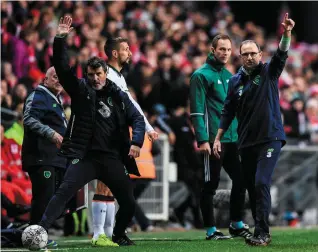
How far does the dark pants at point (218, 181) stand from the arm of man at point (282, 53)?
165 centimetres

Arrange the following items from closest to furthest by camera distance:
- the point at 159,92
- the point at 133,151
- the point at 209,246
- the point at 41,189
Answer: the point at 133,151, the point at 209,246, the point at 41,189, the point at 159,92

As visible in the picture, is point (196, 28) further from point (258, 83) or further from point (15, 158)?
point (258, 83)

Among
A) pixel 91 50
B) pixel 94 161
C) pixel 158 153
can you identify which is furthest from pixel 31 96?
pixel 91 50

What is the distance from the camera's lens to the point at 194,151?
17.9 metres

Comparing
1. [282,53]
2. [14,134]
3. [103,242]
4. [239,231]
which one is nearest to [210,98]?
[239,231]

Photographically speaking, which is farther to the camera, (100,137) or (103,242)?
(103,242)

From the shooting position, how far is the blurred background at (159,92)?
54.6ft

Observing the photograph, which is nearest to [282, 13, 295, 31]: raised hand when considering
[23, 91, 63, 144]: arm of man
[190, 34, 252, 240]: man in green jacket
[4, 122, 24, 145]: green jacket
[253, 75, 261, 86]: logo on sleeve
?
[253, 75, 261, 86]: logo on sleeve

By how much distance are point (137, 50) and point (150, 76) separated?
2022mm

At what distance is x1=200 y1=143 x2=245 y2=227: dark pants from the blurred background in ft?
10.6

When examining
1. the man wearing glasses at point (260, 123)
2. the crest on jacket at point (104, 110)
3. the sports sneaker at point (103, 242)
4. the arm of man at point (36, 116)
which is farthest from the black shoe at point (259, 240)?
the arm of man at point (36, 116)

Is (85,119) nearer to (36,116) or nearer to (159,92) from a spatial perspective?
(36,116)

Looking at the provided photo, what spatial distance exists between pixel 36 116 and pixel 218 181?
2381mm

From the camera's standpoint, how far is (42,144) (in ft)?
38.5
